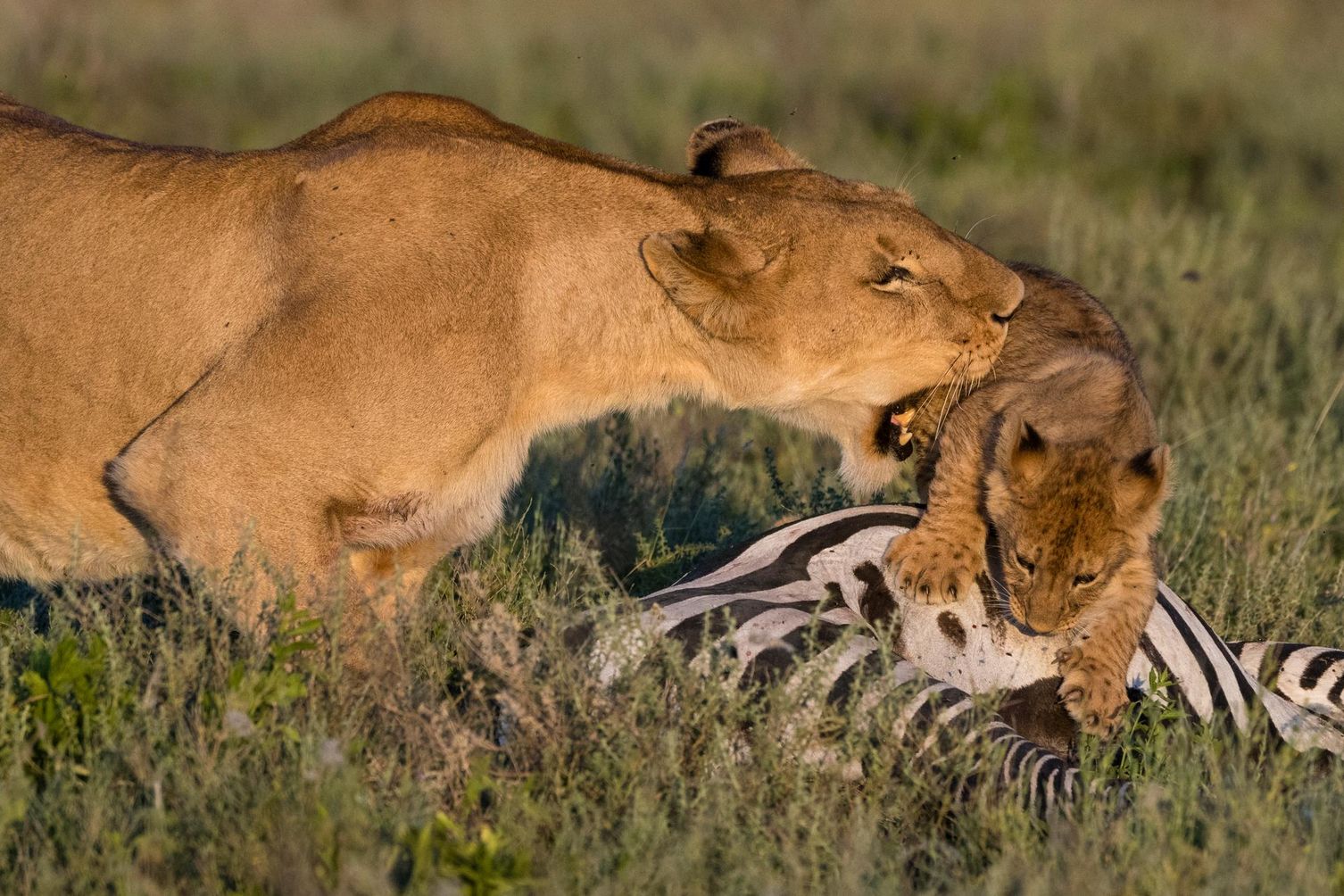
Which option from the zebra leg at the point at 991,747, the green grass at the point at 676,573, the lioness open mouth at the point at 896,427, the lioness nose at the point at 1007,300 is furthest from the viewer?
the lioness open mouth at the point at 896,427

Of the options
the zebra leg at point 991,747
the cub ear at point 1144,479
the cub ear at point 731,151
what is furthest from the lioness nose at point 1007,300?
the zebra leg at point 991,747

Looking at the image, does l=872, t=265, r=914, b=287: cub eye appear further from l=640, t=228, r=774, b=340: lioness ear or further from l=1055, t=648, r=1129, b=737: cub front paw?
l=1055, t=648, r=1129, b=737: cub front paw

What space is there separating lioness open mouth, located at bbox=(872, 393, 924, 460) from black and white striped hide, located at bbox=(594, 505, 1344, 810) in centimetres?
18

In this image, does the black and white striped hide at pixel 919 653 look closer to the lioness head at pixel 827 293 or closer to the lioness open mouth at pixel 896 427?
the lioness open mouth at pixel 896 427

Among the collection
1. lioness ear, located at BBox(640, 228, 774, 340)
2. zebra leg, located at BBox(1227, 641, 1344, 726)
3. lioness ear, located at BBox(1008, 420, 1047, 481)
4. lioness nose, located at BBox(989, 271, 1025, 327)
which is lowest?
zebra leg, located at BBox(1227, 641, 1344, 726)

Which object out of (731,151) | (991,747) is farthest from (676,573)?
(991,747)

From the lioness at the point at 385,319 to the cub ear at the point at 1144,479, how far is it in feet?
1.64

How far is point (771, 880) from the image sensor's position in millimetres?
3160

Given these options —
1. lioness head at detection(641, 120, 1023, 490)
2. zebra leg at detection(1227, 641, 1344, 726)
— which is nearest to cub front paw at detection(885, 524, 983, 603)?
lioness head at detection(641, 120, 1023, 490)

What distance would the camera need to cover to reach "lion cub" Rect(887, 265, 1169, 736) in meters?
4.38

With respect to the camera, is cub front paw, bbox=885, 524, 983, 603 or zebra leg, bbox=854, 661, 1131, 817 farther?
cub front paw, bbox=885, 524, 983, 603

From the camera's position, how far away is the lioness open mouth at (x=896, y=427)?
4.66 m

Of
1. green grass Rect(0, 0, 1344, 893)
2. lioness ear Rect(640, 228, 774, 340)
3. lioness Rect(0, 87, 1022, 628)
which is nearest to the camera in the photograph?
green grass Rect(0, 0, 1344, 893)

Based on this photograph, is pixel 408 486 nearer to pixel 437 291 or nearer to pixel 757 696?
pixel 437 291
